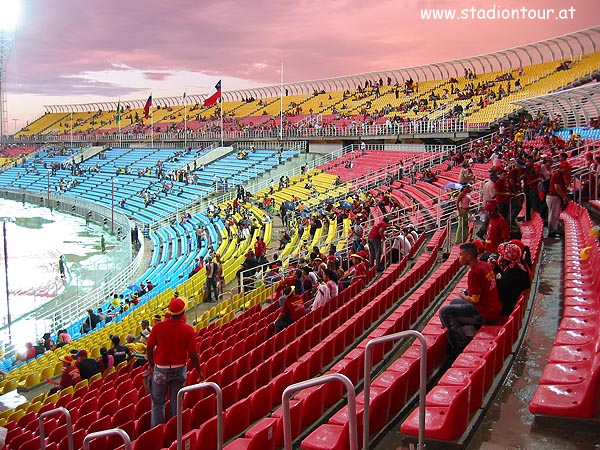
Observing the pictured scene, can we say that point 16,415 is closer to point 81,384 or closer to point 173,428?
point 81,384

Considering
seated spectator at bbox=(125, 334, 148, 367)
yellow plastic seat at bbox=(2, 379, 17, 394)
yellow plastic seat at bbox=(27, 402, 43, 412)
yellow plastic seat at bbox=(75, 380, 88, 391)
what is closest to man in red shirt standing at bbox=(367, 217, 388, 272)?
seated spectator at bbox=(125, 334, 148, 367)

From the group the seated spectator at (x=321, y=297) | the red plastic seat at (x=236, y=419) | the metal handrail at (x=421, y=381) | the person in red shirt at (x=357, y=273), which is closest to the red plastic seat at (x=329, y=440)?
the metal handrail at (x=421, y=381)

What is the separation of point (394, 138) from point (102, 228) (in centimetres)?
1760

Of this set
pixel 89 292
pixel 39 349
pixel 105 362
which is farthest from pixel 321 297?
pixel 89 292

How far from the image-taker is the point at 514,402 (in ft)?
14.3

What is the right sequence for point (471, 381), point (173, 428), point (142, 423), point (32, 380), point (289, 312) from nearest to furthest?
point (471, 381), point (173, 428), point (142, 423), point (289, 312), point (32, 380)

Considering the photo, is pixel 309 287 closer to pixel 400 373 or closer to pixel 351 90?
pixel 400 373

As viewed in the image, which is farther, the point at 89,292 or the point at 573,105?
the point at 573,105

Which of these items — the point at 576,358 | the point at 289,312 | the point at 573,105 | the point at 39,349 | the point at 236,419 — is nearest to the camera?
the point at 576,358

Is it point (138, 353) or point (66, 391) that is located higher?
point (138, 353)

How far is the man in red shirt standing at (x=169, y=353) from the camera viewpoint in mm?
5523

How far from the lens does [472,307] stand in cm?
549

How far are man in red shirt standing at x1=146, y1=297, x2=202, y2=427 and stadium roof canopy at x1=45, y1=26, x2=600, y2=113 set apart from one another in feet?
100

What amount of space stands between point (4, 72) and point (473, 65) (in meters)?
53.5
